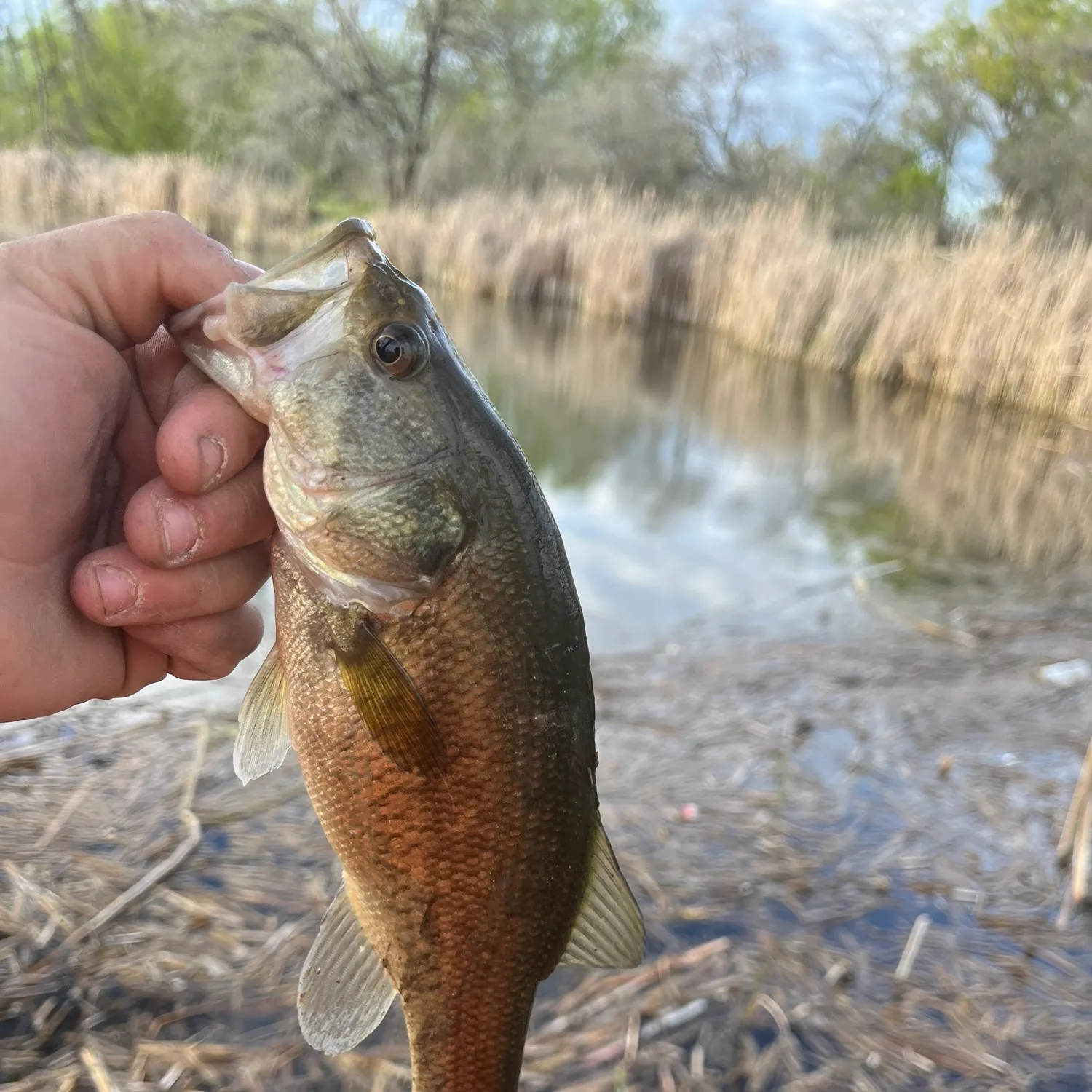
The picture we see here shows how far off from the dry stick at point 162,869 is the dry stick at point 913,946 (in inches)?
82.2

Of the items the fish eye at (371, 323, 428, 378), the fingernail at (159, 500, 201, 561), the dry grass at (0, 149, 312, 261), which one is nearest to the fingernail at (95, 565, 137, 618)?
the fingernail at (159, 500, 201, 561)

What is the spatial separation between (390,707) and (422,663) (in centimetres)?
8

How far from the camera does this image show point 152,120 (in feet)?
102

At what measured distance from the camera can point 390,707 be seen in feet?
4.58

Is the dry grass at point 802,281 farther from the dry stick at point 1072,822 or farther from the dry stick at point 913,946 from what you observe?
the dry stick at point 913,946

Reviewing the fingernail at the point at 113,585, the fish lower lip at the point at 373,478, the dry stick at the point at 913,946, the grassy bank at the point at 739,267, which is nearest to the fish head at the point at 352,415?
the fish lower lip at the point at 373,478

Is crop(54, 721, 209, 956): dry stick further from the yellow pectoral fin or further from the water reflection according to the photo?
the water reflection

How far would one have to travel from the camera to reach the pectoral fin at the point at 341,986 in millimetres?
1522

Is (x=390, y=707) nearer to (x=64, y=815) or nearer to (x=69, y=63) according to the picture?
(x=64, y=815)

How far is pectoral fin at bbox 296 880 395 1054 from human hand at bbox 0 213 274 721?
66 centimetres

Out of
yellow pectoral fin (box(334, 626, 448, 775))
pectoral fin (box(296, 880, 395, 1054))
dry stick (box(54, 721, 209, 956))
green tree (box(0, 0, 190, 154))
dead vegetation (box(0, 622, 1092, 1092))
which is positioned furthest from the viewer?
green tree (box(0, 0, 190, 154))

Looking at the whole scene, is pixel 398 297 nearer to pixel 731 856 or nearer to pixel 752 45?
pixel 731 856

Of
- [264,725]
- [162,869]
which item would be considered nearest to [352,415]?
[264,725]

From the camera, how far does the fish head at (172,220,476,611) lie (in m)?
1.45
